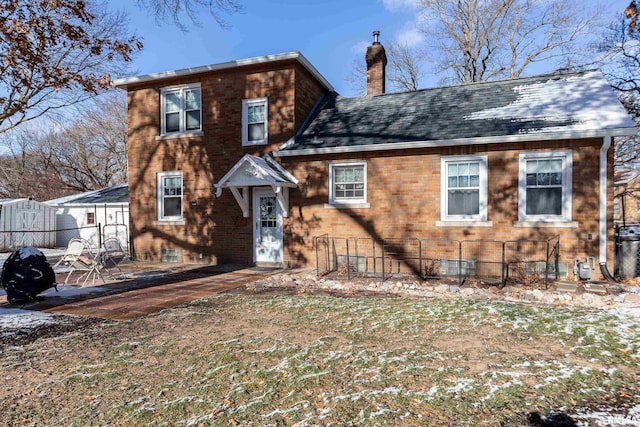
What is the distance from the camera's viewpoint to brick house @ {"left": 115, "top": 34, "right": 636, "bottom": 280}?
8.85 m

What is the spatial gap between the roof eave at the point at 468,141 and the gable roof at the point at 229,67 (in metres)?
2.90

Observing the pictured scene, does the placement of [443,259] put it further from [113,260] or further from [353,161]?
[113,260]

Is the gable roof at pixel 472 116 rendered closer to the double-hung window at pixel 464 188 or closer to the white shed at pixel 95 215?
the double-hung window at pixel 464 188

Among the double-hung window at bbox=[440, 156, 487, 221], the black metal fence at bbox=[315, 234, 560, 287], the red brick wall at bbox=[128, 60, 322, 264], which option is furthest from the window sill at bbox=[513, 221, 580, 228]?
the red brick wall at bbox=[128, 60, 322, 264]

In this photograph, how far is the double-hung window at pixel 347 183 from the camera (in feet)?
35.0

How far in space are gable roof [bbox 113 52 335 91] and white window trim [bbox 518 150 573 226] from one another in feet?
22.5

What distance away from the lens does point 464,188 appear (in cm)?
962

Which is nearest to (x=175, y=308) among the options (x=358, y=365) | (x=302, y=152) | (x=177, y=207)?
(x=358, y=365)

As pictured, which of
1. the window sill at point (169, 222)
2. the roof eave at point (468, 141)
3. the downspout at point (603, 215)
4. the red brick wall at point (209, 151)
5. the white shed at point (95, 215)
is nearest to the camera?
the roof eave at point (468, 141)

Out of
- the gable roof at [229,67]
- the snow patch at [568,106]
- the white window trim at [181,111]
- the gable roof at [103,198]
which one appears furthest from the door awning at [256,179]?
the gable roof at [103,198]

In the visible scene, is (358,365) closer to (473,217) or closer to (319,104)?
(473,217)

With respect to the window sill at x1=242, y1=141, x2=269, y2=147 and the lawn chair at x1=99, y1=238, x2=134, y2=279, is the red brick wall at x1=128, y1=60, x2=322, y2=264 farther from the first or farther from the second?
the lawn chair at x1=99, y1=238, x2=134, y2=279

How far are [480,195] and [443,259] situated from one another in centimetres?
183

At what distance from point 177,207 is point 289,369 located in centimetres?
1032
